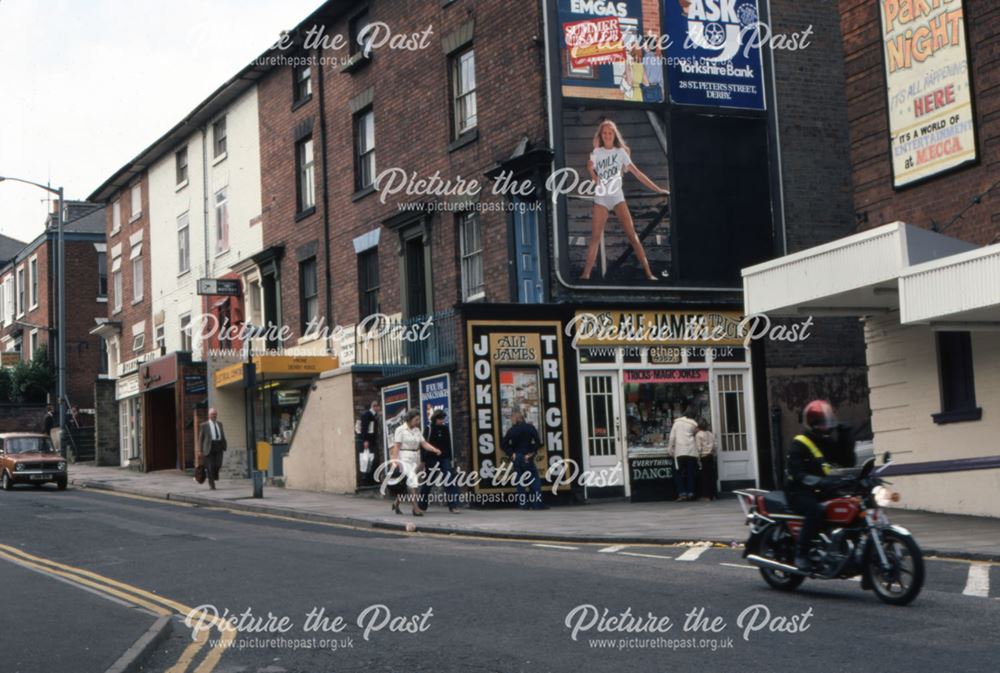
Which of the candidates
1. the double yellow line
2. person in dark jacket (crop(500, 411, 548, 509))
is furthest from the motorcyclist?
person in dark jacket (crop(500, 411, 548, 509))

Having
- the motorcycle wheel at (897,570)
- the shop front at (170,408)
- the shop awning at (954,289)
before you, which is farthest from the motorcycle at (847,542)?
the shop front at (170,408)

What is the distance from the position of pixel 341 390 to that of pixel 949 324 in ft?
42.6

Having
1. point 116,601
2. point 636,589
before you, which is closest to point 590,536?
point 636,589

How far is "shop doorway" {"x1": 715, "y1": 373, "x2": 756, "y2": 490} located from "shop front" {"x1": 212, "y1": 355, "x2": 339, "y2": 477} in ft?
29.0

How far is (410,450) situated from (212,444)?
29.0 feet

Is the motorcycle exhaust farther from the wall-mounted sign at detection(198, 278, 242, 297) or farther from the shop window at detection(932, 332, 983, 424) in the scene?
the wall-mounted sign at detection(198, 278, 242, 297)

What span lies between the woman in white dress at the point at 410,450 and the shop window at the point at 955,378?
797 cm

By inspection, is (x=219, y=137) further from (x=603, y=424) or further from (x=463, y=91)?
(x=603, y=424)

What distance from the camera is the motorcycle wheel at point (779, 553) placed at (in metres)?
11.3

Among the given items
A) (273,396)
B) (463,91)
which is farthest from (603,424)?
(273,396)

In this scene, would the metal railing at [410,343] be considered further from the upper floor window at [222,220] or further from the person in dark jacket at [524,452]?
the upper floor window at [222,220]

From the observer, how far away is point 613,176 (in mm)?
24172

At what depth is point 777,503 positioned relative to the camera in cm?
1158

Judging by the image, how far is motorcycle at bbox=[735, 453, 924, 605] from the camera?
34.0 feet
